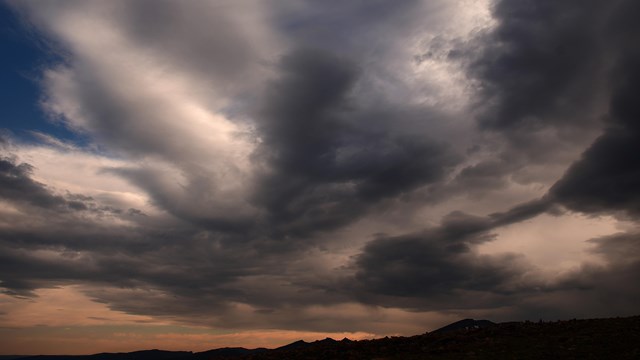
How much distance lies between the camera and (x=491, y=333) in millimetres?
45688

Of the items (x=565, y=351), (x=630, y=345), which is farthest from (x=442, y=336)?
(x=630, y=345)

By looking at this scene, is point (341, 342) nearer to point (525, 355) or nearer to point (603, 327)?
point (525, 355)

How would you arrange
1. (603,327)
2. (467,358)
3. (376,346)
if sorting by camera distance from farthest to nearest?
(376,346) → (603,327) → (467,358)

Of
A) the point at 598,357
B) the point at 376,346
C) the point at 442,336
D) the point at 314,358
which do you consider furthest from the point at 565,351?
the point at 314,358

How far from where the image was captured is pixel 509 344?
40.6m

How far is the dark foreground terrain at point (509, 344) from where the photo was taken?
3681 cm

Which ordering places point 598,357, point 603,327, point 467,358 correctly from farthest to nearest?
point 603,327
point 467,358
point 598,357

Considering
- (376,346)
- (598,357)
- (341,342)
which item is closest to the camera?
(598,357)

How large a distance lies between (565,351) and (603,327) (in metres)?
9.81

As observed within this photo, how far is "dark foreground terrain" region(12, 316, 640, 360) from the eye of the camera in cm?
3681

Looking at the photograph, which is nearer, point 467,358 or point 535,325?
point 467,358

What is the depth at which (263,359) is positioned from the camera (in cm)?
4919

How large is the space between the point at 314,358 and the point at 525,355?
1834cm

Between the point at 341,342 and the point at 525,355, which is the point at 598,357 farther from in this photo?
the point at 341,342
